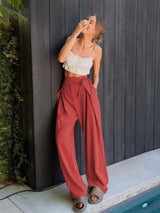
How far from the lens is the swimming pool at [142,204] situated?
2439 millimetres

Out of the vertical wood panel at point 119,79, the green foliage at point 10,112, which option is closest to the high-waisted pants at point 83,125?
the green foliage at point 10,112

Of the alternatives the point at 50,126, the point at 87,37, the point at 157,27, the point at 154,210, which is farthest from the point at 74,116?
the point at 157,27

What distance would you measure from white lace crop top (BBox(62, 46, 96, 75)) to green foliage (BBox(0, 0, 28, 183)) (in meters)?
0.52

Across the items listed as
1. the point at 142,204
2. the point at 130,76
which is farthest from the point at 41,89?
the point at 142,204

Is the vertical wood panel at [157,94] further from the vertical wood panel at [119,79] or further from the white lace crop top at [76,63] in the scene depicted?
the white lace crop top at [76,63]

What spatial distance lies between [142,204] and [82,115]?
3.58ft

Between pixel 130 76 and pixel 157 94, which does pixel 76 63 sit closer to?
pixel 130 76

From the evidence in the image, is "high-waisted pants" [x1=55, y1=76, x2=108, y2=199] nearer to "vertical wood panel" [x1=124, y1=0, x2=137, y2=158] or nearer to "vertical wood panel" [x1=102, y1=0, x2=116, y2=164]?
"vertical wood panel" [x1=102, y1=0, x2=116, y2=164]

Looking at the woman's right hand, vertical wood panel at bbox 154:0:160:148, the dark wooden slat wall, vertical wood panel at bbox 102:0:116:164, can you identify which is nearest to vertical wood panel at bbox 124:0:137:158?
the dark wooden slat wall

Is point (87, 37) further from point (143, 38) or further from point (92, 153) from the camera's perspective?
point (143, 38)

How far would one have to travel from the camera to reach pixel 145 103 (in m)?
3.46

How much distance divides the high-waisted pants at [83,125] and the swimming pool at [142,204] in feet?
0.83

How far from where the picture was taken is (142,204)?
2.57m

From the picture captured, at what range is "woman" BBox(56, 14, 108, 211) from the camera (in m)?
2.22
